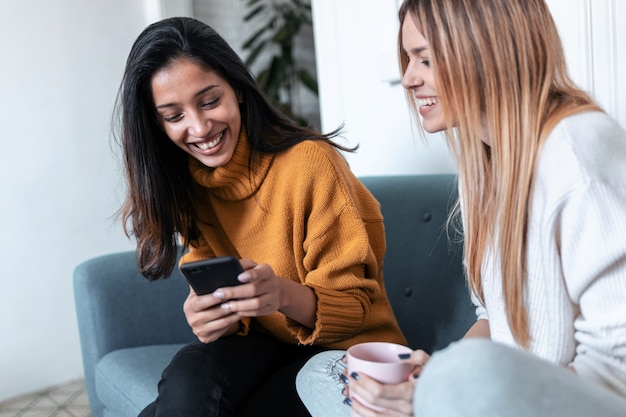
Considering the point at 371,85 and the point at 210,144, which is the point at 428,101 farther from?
the point at 371,85

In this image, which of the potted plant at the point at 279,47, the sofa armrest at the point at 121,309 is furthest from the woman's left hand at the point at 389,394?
the potted plant at the point at 279,47

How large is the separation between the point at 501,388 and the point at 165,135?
1012 millimetres

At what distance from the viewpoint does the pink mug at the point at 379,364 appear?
0.80 meters

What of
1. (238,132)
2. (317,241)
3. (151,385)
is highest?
(238,132)

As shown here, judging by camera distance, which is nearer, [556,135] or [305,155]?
[556,135]

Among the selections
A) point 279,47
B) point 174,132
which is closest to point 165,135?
point 174,132

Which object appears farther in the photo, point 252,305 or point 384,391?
point 252,305

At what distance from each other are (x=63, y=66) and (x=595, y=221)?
2.31 metres

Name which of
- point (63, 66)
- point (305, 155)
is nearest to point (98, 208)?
point (63, 66)

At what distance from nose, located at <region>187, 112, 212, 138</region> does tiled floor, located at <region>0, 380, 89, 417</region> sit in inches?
55.9

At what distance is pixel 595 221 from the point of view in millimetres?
767

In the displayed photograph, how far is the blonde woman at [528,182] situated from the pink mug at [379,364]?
1 centimetres

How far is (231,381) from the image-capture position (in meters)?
1.16

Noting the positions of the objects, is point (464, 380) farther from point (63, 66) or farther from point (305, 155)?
point (63, 66)
